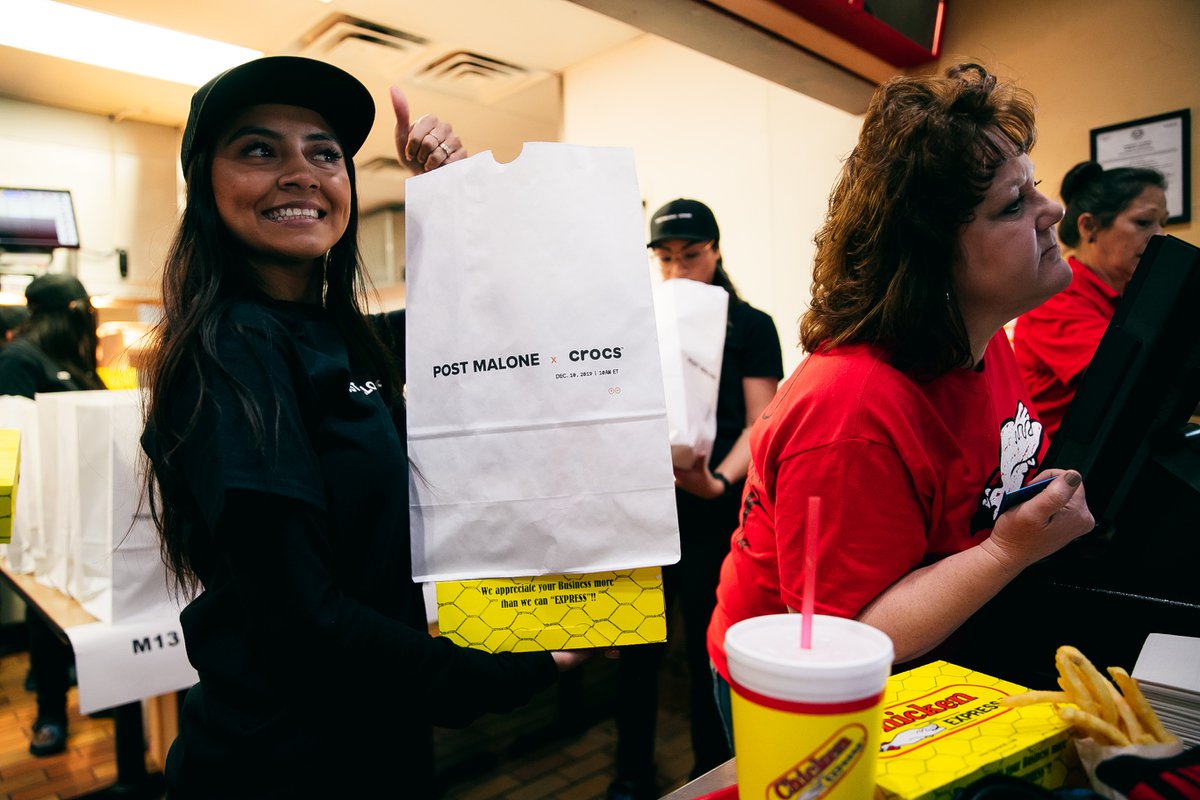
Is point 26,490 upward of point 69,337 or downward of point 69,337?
downward

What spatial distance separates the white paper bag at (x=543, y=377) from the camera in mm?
775

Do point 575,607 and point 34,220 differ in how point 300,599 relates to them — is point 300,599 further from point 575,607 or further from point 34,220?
point 34,220

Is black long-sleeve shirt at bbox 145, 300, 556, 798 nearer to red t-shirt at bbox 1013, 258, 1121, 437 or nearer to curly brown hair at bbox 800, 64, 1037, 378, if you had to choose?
curly brown hair at bbox 800, 64, 1037, 378

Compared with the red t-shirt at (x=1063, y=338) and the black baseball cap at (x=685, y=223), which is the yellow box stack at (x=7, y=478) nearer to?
the black baseball cap at (x=685, y=223)

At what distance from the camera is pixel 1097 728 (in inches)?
24.8

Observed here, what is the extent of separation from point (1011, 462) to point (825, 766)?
755mm

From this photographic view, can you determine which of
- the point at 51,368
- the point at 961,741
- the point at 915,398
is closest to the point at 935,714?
the point at 961,741

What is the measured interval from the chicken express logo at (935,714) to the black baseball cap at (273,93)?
3.00 feet

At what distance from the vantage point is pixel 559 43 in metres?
3.64

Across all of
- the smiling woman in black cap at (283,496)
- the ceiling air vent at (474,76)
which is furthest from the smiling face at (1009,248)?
the ceiling air vent at (474,76)

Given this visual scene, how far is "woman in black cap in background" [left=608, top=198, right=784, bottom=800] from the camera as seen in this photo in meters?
2.07

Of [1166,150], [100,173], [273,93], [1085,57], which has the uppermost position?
[100,173]

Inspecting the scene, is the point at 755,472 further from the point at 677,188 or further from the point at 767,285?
the point at 677,188

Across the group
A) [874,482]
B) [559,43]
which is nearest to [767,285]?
[559,43]
